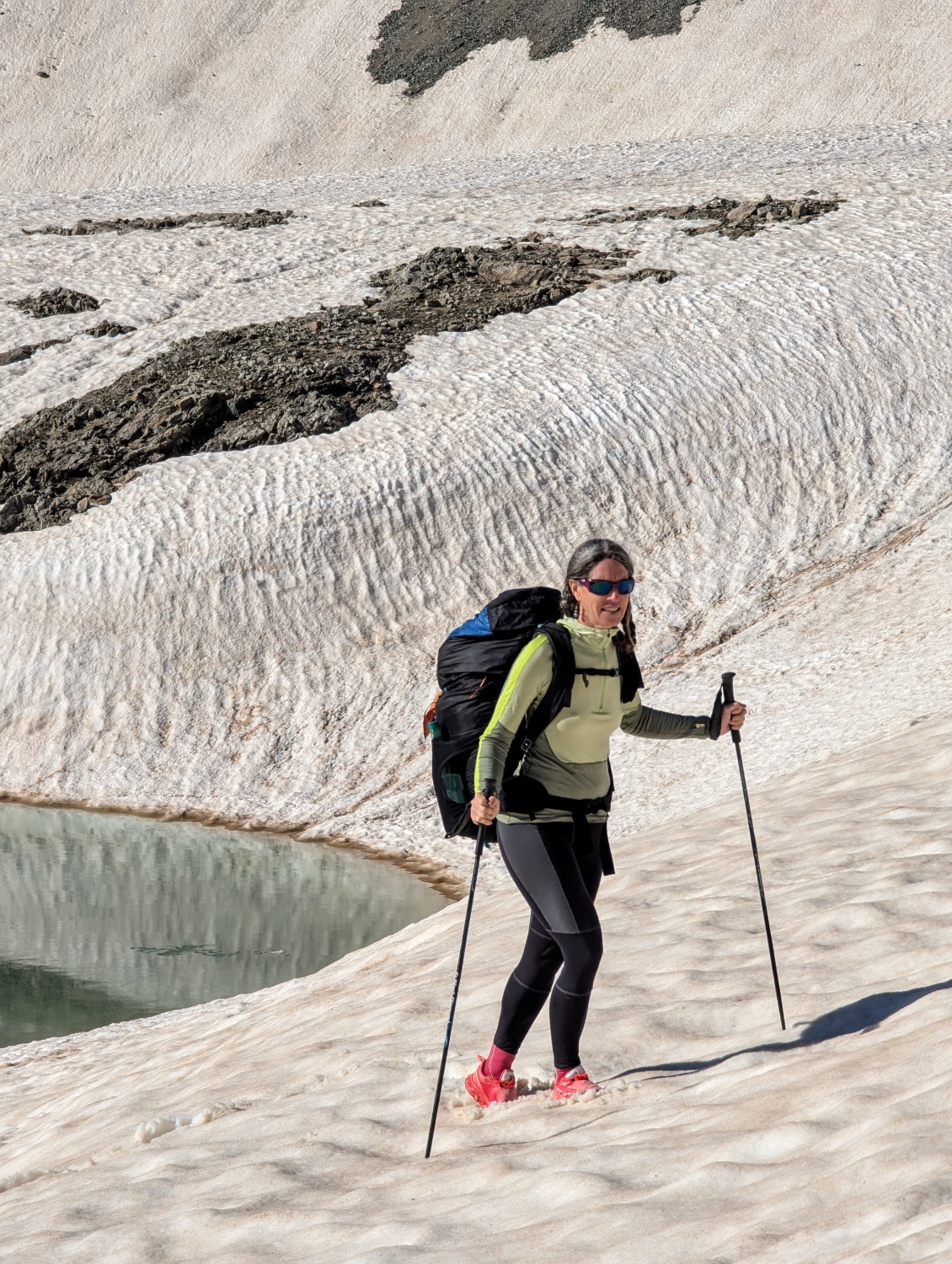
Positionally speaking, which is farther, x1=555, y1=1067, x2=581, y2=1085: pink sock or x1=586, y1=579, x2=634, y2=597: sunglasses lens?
x1=555, y1=1067, x2=581, y2=1085: pink sock

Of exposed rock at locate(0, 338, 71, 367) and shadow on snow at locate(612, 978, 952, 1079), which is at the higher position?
exposed rock at locate(0, 338, 71, 367)

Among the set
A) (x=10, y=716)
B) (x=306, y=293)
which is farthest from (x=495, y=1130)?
(x=306, y=293)

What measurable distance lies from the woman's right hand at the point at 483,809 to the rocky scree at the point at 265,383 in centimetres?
1820

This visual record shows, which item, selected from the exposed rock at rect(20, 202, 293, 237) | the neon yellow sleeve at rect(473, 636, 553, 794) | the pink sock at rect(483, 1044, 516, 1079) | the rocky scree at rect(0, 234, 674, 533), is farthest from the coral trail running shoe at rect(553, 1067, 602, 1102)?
the exposed rock at rect(20, 202, 293, 237)

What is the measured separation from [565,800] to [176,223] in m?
32.5

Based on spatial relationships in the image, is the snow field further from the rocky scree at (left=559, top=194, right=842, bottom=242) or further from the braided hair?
the rocky scree at (left=559, top=194, right=842, bottom=242)

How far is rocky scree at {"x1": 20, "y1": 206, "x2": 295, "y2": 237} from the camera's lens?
34.8 meters

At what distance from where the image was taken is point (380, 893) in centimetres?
1591

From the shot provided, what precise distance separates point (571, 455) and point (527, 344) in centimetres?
367

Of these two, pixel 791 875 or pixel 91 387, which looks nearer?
pixel 791 875

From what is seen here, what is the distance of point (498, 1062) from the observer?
22.0 ft

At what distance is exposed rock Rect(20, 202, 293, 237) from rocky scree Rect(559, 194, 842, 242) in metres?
6.91

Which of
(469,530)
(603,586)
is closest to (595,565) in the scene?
(603,586)

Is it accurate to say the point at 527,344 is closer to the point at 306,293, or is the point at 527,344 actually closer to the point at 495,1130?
the point at 306,293
